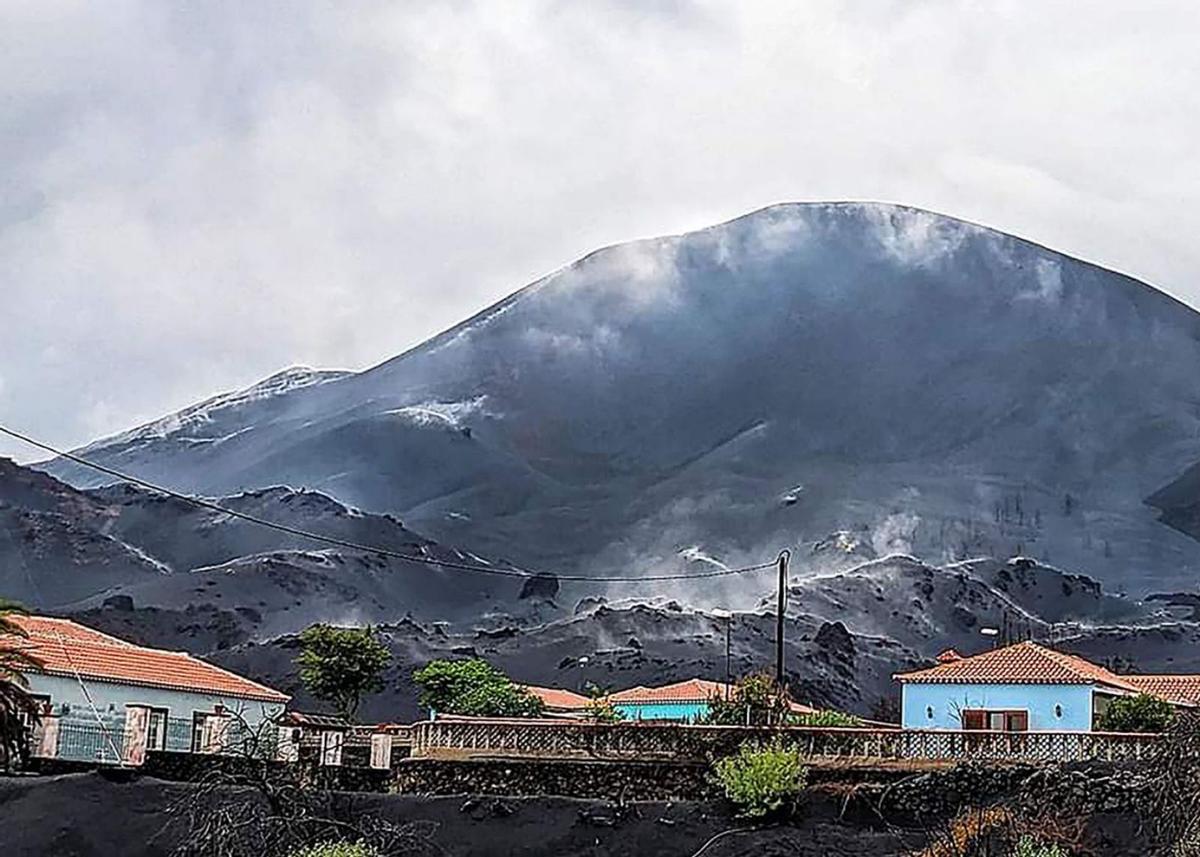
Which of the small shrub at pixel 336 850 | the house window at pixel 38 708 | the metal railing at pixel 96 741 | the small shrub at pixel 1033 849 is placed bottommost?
the small shrub at pixel 336 850

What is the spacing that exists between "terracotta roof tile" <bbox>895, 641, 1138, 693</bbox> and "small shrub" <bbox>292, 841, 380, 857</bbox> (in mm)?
33655

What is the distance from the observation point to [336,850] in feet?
74.9

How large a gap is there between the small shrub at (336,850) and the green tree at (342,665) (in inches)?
1561

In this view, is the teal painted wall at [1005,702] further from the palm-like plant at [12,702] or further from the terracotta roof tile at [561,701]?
the terracotta roof tile at [561,701]

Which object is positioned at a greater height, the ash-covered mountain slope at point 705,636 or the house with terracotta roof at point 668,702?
the ash-covered mountain slope at point 705,636

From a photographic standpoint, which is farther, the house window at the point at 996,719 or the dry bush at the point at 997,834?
the house window at the point at 996,719

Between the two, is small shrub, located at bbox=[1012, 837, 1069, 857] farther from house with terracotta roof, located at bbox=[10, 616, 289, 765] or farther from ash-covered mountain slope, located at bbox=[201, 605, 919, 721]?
ash-covered mountain slope, located at bbox=[201, 605, 919, 721]

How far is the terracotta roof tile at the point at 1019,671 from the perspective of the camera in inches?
2079

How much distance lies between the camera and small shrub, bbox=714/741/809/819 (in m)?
33.0

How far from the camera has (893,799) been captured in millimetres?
33500

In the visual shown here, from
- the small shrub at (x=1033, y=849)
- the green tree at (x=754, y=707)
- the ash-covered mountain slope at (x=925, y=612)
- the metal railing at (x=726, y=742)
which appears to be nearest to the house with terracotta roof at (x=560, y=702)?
the green tree at (x=754, y=707)

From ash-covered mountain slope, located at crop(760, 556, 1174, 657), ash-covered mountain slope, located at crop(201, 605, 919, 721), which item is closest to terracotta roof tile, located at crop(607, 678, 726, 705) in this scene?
ash-covered mountain slope, located at crop(201, 605, 919, 721)

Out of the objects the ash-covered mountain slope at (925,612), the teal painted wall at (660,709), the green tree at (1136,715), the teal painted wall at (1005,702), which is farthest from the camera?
the ash-covered mountain slope at (925,612)

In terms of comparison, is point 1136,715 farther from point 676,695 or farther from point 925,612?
point 925,612
